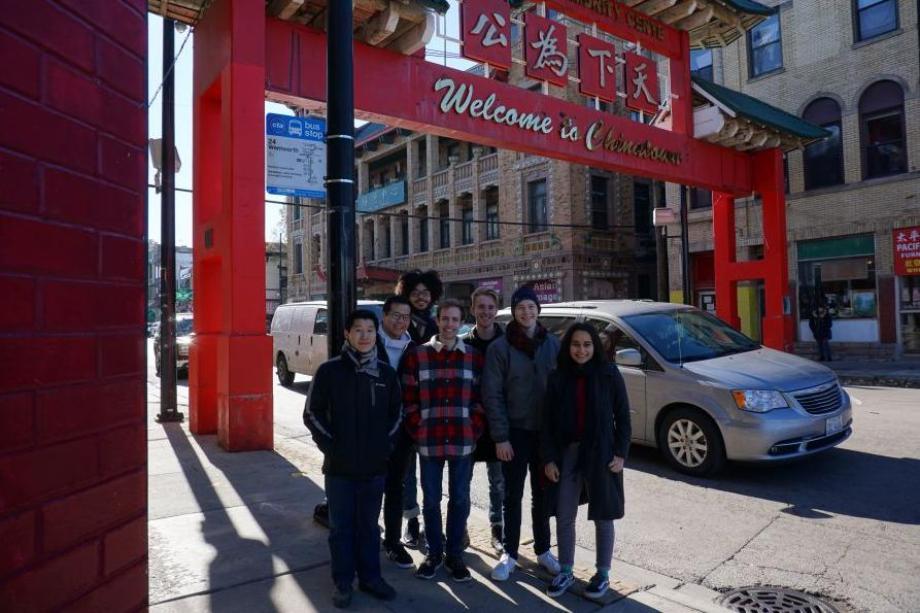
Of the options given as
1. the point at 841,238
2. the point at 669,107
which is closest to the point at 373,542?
the point at 669,107

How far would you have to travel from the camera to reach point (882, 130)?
59.7 feet

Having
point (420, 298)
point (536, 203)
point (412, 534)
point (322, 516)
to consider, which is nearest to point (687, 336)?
point (420, 298)

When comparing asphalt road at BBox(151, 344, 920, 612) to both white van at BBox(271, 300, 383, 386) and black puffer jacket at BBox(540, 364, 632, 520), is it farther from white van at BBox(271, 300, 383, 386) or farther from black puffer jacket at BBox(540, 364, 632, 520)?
white van at BBox(271, 300, 383, 386)

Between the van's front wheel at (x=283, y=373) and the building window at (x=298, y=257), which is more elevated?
the building window at (x=298, y=257)

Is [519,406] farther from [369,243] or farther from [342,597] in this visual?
[369,243]

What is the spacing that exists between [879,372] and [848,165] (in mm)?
7033

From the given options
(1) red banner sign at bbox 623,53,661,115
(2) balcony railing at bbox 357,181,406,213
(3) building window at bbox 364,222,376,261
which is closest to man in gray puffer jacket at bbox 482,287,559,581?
(1) red banner sign at bbox 623,53,661,115

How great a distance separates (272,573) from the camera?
3.83 metres

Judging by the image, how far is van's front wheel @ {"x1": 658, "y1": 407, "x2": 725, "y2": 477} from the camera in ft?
20.3

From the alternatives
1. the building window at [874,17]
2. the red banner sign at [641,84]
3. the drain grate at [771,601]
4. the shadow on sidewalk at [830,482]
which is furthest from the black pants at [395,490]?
the building window at [874,17]

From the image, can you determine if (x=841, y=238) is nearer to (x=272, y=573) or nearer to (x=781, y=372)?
(x=781, y=372)

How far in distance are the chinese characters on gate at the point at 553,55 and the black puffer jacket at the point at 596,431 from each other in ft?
23.4

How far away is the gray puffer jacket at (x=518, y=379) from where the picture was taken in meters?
4.09

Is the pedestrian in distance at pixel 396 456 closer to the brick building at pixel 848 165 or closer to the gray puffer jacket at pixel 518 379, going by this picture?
the gray puffer jacket at pixel 518 379
